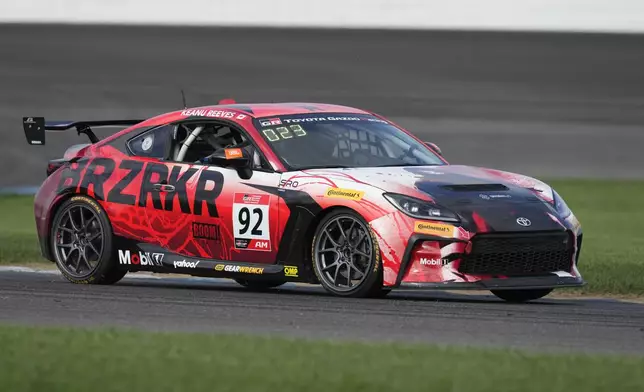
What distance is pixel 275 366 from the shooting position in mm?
6328

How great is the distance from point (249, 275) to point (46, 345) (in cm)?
349

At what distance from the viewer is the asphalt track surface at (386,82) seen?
19.3 m

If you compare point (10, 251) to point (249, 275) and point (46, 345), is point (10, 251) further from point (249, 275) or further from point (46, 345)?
point (46, 345)

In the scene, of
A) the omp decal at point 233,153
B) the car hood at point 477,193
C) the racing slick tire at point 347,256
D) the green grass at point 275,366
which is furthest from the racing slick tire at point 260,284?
the green grass at point 275,366

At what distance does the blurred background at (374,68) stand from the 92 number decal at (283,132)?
8270 millimetres

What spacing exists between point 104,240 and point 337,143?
72.2 inches

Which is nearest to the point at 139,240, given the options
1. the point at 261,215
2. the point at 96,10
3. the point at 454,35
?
the point at 261,215

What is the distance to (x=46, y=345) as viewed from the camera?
6930 mm

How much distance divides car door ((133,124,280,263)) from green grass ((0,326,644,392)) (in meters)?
2.98

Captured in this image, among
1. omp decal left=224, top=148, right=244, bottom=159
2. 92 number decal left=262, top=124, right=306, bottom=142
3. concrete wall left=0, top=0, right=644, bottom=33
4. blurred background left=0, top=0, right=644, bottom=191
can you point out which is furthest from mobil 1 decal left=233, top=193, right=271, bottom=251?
concrete wall left=0, top=0, right=644, bottom=33

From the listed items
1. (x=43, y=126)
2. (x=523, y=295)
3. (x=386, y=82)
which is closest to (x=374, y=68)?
(x=386, y=82)

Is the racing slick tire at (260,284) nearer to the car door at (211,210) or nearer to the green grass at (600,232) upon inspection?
the car door at (211,210)

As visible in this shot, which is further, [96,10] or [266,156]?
[96,10]

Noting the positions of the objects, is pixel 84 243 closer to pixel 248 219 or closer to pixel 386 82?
pixel 248 219
